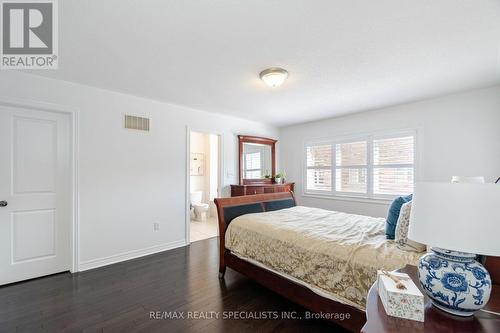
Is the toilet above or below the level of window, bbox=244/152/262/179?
below

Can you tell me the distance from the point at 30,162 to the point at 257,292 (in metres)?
3.09

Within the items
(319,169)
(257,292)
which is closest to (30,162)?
(257,292)

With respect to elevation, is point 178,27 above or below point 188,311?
above

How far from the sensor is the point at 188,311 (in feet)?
6.85

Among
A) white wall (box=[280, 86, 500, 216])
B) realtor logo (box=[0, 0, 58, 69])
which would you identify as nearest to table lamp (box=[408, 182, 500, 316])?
realtor logo (box=[0, 0, 58, 69])

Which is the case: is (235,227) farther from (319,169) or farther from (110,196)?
(319,169)

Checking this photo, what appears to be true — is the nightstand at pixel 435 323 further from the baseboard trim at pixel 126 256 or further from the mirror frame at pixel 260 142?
the mirror frame at pixel 260 142

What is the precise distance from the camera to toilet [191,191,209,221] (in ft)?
19.0

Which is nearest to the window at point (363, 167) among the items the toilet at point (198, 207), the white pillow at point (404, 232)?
the white pillow at point (404, 232)

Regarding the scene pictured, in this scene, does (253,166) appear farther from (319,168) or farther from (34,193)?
(34,193)

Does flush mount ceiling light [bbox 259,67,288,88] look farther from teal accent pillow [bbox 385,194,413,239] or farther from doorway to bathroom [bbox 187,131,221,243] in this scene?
doorway to bathroom [bbox 187,131,221,243]

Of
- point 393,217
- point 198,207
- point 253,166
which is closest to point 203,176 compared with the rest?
point 198,207

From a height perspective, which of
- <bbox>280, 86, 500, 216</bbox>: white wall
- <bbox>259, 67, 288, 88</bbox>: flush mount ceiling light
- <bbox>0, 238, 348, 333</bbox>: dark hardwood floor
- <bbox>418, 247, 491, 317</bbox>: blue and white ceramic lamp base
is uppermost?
<bbox>259, 67, 288, 88</bbox>: flush mount ceiling light

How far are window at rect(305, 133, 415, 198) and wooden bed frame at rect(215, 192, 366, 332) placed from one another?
1654 millimetres
